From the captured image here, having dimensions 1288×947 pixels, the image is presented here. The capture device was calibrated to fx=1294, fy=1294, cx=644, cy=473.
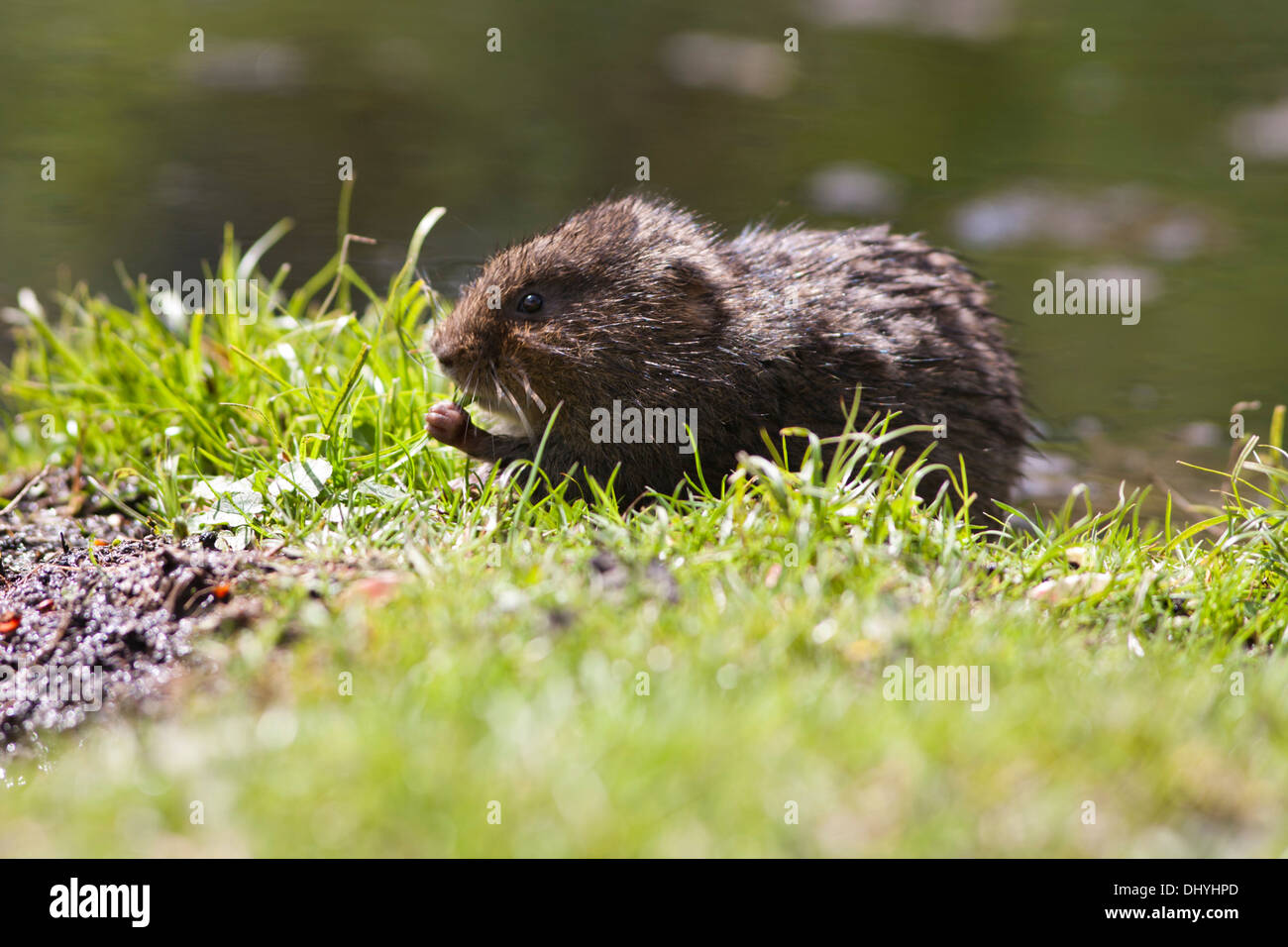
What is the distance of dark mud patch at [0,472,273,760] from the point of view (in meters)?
3.72

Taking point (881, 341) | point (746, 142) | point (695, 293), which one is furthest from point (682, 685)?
point (746, 142)

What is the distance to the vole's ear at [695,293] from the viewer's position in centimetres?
477

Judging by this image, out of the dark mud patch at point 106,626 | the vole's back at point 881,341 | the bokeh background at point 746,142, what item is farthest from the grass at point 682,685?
the bokeh background at point 746,142

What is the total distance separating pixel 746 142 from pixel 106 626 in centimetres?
921

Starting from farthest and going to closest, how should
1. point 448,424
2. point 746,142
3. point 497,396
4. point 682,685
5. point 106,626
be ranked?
point 746,142
point 497,396
point 448,424
point 106,626
point 682,685

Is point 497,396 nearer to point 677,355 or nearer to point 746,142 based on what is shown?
point 677,355

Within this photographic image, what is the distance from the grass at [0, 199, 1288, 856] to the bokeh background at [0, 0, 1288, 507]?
11.0 ft

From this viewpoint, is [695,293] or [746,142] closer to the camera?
[695,293]

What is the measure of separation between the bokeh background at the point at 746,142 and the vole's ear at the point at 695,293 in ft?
9.69

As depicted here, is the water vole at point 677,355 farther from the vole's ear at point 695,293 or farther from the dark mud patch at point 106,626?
→ the dark mud patch at point 106,626

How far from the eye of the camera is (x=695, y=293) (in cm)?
481

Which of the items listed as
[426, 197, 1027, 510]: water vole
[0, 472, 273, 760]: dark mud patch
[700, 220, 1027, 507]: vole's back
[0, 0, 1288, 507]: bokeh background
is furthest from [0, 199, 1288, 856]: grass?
[0, 0, 1288, 507]: bokeh background

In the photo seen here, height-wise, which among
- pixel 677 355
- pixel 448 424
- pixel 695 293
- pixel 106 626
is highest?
pixel 695 293

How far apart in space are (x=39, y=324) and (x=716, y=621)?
13.7 ft
